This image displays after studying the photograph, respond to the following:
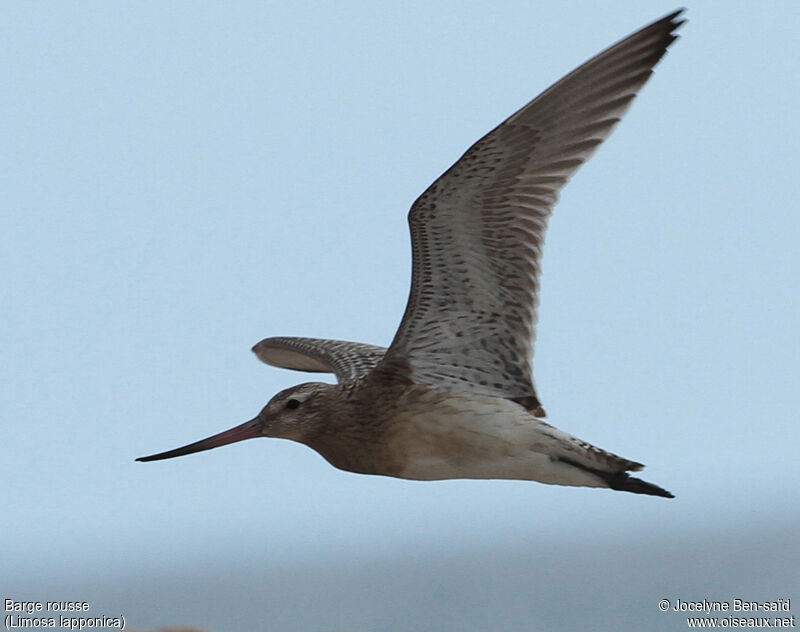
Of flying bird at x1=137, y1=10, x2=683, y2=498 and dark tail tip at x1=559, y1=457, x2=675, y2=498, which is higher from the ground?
flying bird at x1=137, y1=10, x2=683, y2=498

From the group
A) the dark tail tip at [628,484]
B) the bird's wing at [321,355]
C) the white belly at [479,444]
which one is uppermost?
the bird's wing at [321,355]

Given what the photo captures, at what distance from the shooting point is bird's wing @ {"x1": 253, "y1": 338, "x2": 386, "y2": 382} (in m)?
9.56

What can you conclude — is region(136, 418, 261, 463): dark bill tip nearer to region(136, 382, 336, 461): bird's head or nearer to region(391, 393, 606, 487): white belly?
region(136, 382, 336, 461): bird's head

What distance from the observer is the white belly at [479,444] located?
7969 mm

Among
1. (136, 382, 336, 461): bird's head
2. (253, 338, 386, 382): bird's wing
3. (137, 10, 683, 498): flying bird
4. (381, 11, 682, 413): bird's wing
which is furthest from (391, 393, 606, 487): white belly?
(253, 338, 386, 382): bird's wing

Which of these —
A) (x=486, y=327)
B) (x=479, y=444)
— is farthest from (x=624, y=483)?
(x=486, y=327)

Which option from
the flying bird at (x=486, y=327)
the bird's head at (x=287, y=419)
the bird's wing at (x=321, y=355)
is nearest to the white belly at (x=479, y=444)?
the flying bird at (x=486, y=327)

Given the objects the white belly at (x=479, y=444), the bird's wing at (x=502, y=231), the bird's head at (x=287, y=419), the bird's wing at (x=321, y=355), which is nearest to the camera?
the white belly at (x=479, y=444)

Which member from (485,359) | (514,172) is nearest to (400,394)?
(485,359)

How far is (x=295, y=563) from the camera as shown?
111 m

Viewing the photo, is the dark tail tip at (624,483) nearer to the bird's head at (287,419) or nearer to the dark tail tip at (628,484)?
the dark tail tip at (628,484)

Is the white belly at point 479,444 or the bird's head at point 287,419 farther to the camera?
the bird's head at point 287,419

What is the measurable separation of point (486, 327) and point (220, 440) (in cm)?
197

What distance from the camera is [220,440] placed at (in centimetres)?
897
